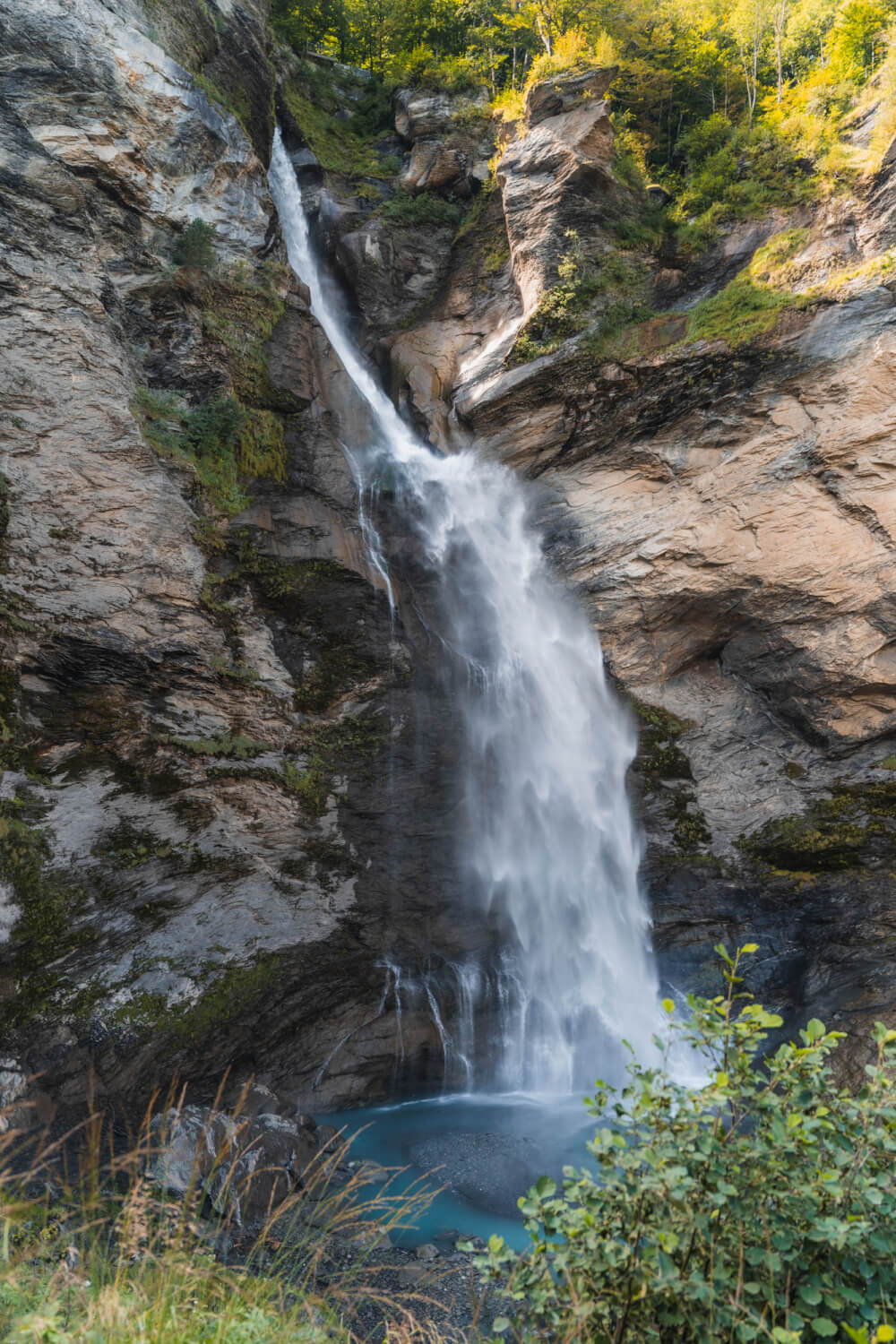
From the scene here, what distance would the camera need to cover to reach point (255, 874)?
420 inches

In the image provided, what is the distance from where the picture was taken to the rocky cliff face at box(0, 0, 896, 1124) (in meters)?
9.25

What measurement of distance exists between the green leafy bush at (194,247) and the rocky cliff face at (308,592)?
17 centimetres

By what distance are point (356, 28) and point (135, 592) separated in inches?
821

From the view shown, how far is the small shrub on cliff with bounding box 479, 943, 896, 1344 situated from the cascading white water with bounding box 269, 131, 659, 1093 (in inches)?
395

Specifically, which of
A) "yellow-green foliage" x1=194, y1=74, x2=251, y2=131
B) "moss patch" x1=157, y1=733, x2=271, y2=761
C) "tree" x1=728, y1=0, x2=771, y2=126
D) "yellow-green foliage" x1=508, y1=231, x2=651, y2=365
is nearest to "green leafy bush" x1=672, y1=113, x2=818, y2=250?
"yellow-green foliage" x1=508, y1=231, x2=651, y2=365

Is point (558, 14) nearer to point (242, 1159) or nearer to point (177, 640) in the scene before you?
point (177, 640)

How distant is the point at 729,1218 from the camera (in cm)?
211

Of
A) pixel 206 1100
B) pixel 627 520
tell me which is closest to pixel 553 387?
pixel 627 520

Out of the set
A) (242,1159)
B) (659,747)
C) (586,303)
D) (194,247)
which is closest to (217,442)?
(194,247)

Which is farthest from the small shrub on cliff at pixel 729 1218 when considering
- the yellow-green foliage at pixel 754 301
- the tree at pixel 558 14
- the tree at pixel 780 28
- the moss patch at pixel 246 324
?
the tree at pixel 558 14

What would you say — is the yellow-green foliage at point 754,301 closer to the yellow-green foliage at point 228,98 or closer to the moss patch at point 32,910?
the yellow-green foliage at point 228,98

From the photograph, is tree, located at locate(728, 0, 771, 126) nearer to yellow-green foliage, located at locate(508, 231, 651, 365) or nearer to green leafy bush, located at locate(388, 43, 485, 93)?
green leafy bush, located at locate(388, 43, 485, 93)

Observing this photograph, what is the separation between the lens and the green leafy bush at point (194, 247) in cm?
1159

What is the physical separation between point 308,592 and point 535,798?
5261mm
